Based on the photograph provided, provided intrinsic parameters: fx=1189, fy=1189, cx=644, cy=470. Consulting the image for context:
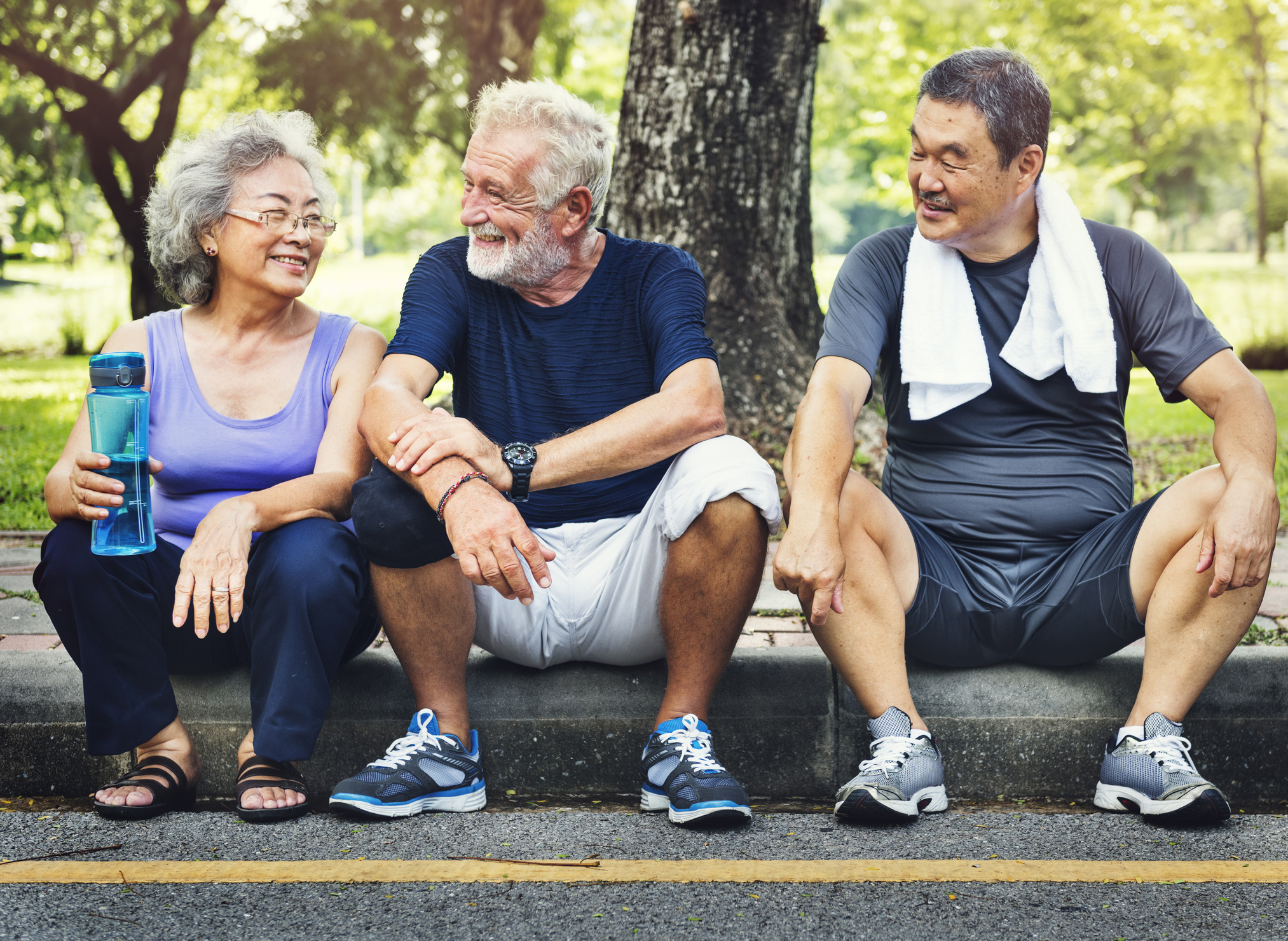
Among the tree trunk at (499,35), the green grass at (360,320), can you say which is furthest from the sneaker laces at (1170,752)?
the tree trunk at (499,35)

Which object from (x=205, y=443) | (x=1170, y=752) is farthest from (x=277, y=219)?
(x=1170, y=752)

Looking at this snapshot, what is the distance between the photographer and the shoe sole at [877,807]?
2.50 m

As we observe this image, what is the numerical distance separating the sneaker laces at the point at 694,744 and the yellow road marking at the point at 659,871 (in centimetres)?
24

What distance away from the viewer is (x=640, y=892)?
224 cm

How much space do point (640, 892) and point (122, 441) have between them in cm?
144

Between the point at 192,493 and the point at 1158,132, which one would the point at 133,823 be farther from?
the point at 1158,132

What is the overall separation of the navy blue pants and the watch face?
41cm

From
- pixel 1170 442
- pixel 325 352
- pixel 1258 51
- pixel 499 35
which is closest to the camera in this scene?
pixel 325 352

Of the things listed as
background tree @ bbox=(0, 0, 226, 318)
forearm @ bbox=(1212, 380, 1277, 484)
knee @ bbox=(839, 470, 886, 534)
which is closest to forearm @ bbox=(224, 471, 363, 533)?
knee @ bbox=(839, 470, 886, 534)

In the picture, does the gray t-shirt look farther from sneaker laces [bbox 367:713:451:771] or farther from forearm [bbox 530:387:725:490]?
sneaker laces [bbox 367:713:451:771]

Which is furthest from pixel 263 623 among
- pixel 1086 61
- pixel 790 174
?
pixel 1086 61

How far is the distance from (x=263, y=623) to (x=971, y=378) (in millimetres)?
1732

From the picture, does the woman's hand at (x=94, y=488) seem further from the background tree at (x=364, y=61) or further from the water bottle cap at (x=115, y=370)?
the background tree at (x=364, y=61)

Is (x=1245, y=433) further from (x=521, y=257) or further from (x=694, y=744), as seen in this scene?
(x=521, y=257)
